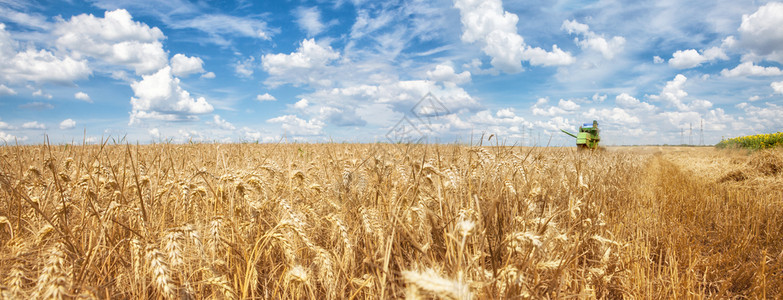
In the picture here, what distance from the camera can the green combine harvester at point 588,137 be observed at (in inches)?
803

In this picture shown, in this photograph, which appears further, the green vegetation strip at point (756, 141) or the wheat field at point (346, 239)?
the green vegetation strip at point (756, 141)

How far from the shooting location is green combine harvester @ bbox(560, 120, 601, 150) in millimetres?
20389

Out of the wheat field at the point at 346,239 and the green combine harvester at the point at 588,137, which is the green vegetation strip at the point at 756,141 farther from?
the wheat field at the point at 346,239

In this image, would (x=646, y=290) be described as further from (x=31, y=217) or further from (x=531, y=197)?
(x=31, y=217)

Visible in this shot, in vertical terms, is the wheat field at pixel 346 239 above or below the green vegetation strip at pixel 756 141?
below

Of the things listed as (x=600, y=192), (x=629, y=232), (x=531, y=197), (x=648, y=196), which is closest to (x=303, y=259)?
(x=531, y=197)

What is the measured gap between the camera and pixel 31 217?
8.09 feet

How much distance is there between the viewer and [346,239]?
1.73m

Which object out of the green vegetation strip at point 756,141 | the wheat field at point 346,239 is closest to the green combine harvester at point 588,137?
the green vegetation strip at point 756,141

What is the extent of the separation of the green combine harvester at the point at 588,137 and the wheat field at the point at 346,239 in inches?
676

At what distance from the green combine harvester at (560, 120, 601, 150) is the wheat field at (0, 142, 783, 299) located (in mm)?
17179

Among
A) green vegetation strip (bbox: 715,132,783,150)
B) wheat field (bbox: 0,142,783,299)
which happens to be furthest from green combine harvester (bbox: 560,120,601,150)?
wheat field (bbox: 0,142,783,299)

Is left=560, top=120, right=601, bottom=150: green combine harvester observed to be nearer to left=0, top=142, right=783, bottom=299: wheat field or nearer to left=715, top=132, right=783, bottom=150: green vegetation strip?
left=715, top=132, right=783, bottom=150: green vegetation strip

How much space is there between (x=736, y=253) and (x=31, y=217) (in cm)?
598
